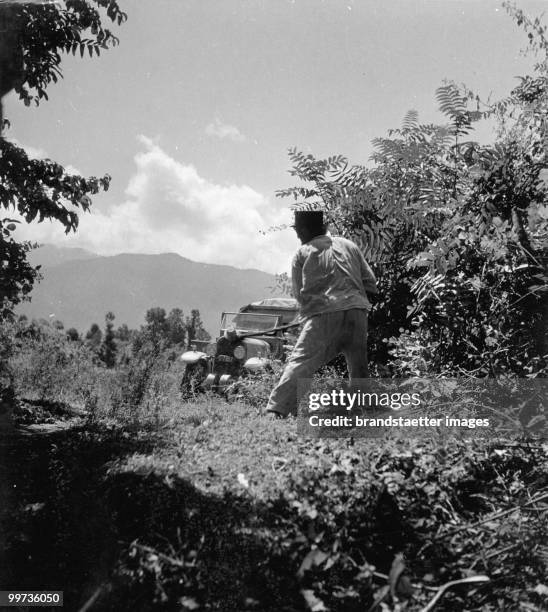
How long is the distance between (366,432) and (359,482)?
3.76ft

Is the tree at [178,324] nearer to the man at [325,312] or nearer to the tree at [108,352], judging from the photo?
the tree at [108,352]

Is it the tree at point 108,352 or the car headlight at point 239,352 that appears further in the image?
the car headlight at point 239,352

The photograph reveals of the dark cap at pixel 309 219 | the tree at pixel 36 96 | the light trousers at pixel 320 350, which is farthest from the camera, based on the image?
the dark cap at pixel 309 219

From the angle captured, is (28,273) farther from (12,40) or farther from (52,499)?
(52,499)

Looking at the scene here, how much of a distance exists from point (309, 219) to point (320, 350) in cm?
118

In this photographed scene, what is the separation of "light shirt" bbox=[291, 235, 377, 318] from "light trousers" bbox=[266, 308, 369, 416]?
8 centimetres

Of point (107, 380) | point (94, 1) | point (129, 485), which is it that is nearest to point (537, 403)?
point (129, 485)

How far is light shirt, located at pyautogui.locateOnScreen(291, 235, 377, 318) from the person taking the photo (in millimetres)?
3939

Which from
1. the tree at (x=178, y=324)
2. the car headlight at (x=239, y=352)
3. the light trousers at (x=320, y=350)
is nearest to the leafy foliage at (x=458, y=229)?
the light trousers at (x=320, y=350)

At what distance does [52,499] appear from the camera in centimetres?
203

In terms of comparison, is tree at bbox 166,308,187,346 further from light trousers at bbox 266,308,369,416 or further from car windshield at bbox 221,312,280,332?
light trousers at bbox 266,308,369,416

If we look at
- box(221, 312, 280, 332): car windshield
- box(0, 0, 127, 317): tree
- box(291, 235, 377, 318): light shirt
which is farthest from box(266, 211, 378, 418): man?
box(221, 312, 280, 332): car windshield

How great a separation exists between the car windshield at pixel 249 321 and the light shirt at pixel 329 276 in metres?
4.95

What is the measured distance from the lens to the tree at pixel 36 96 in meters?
2.88
